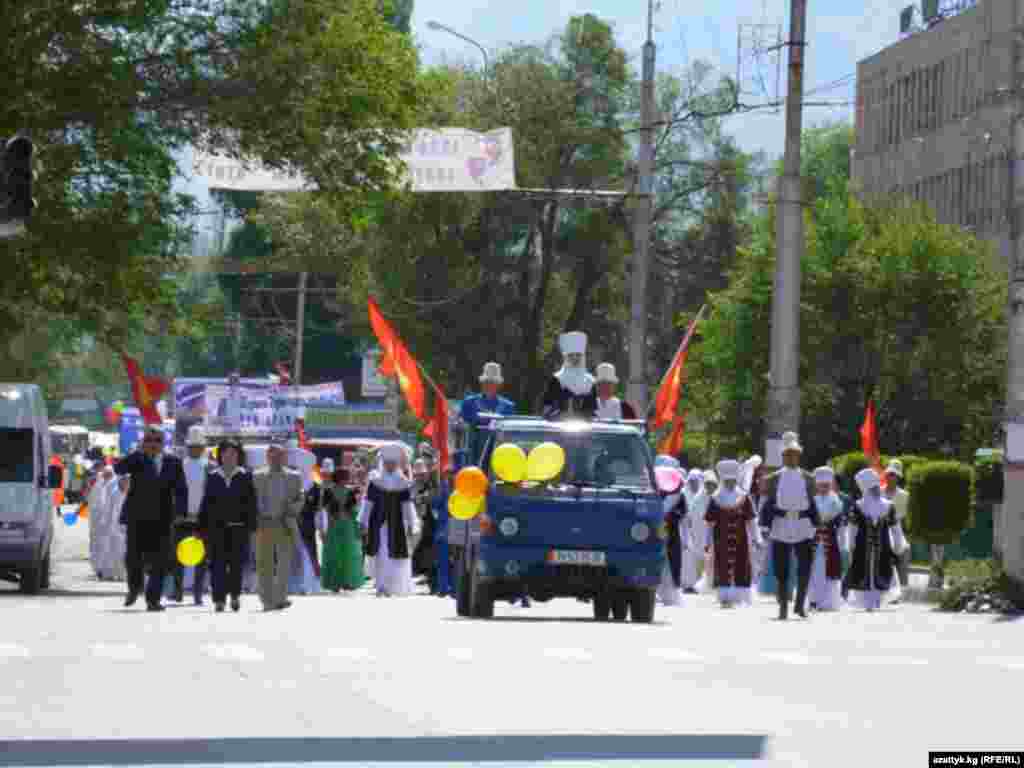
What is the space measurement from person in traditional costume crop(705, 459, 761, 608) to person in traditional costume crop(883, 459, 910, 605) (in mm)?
2122

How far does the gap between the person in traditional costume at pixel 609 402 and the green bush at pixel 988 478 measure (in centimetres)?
1319

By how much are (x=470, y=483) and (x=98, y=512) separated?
62.5 ft

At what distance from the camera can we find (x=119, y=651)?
21.1 metres

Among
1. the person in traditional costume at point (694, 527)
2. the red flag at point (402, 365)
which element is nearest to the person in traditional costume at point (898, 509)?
the person in traditional costume at point (694, 527)

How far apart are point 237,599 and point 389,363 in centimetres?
1319

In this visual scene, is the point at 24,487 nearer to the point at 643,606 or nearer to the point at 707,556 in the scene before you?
the point at 707,556

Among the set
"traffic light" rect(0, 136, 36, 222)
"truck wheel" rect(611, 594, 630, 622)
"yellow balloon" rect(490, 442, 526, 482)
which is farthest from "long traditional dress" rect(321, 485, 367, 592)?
"traffic light" rect(0, 136, 36, 222)

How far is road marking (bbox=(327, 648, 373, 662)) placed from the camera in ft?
67.1

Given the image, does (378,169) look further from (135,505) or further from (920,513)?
(135,505)

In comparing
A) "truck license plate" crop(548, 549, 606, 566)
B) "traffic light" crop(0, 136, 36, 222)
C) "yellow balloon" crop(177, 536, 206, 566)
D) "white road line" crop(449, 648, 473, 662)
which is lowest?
"white road line" crop(449, 648, 473, 662)

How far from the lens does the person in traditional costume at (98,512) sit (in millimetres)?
44631

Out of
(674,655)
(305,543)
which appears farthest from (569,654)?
(305,543)

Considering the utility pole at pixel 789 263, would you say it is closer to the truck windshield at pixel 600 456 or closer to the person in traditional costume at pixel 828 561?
the person in traditional costume at pixel 828 561

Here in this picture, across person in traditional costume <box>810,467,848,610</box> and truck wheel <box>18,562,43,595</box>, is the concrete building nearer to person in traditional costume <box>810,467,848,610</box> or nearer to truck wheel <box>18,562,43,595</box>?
person in traditional costume <box>810,467,848,610</box>
